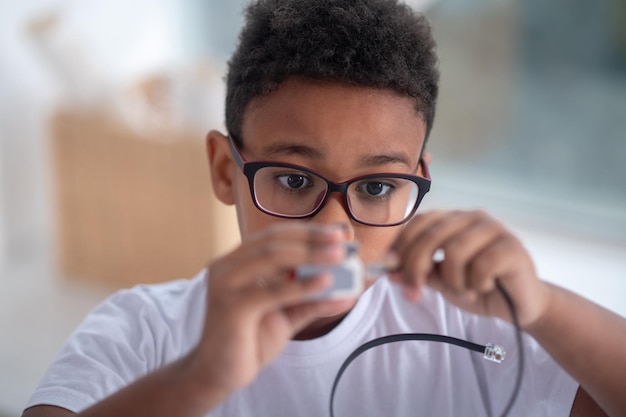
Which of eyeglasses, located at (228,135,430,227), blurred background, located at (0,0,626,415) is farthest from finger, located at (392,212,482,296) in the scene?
blurred background, located at (0,0,626,415)

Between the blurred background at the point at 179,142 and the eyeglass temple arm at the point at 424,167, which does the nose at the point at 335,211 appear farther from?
the blurred background at the point at 179,142

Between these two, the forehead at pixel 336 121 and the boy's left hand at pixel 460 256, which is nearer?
the boy's left hand at pixel 460 256

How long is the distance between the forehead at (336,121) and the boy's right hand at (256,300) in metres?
0.22

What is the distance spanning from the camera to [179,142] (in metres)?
2.00

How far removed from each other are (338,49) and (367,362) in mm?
357

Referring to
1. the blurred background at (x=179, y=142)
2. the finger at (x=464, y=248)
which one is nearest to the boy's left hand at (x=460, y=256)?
the finger at (x=464, y=248)

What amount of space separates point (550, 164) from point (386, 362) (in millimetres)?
1594

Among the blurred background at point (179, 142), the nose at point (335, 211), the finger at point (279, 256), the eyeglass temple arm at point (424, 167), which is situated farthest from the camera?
the blurred background at point (179, 142)

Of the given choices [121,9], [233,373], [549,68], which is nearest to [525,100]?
[549,68]

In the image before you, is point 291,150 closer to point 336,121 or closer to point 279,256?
point 336,121

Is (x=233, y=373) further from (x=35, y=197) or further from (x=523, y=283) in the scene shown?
(x=35, y=197)

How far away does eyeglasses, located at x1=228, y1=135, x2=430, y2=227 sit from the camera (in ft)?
2.84

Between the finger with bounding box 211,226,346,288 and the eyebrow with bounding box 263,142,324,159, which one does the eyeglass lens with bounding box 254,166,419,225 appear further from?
the finger with bounding box 211,226,346,288

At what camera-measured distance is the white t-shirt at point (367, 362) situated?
0.91 meters
